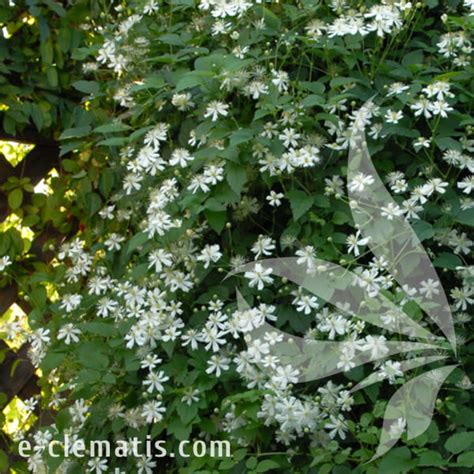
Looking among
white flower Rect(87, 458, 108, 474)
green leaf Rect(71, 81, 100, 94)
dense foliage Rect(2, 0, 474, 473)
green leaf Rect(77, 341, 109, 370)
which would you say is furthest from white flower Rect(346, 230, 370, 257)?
green leaf Rect(71, 81, 100, 94)

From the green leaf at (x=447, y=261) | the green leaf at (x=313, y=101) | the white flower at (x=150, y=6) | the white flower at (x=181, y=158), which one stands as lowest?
the green leaf at (x=447, y=261)

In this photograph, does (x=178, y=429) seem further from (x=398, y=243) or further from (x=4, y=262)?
(x=4, y=262)

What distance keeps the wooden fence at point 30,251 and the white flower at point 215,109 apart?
81 centimetres

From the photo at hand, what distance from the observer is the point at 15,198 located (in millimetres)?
2607

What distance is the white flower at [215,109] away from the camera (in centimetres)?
200

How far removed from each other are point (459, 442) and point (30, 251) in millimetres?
1395

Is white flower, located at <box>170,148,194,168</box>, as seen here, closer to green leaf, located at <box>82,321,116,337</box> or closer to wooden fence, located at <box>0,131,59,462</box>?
green leaf, located at <box>82,321,116,337</box>

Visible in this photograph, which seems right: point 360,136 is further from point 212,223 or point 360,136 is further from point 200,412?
point 200,412

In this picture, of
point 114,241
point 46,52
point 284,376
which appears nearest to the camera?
point 284,376

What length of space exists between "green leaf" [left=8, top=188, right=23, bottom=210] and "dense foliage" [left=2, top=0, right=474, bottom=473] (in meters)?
0.37

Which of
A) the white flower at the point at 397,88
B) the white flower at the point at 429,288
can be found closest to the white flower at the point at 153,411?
the white flower at the point at 429,288

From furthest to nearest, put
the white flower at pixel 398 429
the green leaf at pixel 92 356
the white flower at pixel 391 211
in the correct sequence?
1. the green leaf at pixel 92 356
2. the white flower at pixel 391 211
3. the white flower at pixel 398 429

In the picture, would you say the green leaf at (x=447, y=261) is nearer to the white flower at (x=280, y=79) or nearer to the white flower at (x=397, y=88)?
the white flower at (x=397, y=88)

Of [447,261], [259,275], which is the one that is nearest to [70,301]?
[259,275]
